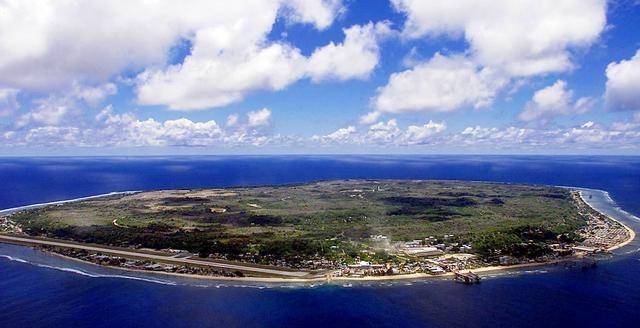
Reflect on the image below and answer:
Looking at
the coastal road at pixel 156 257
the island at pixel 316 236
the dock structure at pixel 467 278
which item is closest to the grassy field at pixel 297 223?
the island at pixel 316 236

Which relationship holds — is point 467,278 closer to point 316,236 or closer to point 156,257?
point 316,236

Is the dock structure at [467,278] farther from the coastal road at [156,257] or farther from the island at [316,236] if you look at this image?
the coastal road at [156,257]

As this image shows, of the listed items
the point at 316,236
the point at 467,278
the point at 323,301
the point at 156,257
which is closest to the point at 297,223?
the point at 316,236

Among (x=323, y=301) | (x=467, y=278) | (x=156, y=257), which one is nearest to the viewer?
(x=323, y=301)

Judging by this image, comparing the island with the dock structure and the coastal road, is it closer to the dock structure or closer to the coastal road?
the coastal road

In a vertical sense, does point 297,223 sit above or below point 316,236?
above

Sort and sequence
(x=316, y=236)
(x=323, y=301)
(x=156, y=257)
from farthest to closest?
(x=316, y=236), (x=156, y=257), (x=323, y=301)
